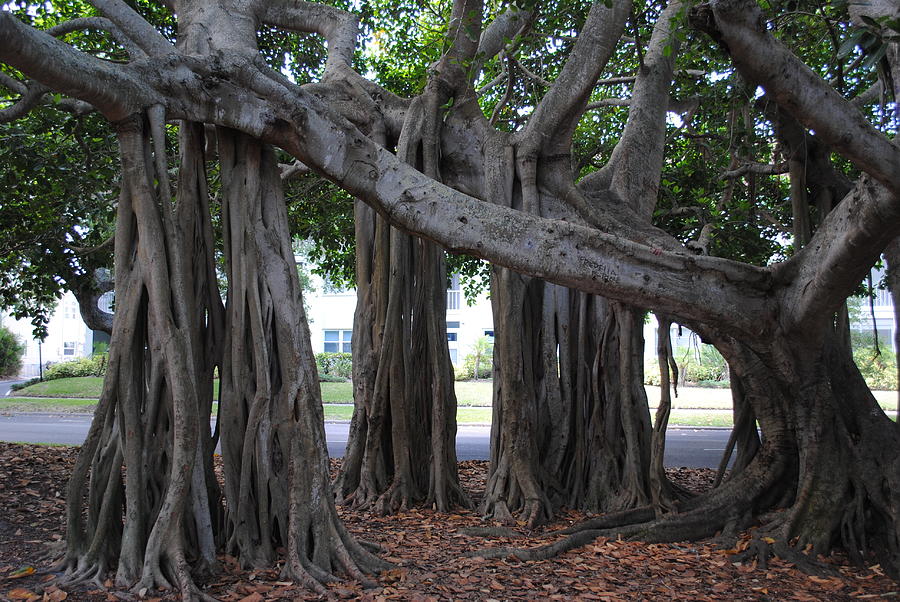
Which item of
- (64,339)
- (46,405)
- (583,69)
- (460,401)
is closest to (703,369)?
(460,401)

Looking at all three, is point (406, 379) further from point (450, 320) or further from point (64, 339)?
point (64, 339)

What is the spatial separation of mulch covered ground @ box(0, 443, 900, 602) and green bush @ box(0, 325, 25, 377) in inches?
1148

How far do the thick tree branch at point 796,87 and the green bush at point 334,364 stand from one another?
2555 centimetres

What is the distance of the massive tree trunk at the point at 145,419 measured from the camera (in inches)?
173

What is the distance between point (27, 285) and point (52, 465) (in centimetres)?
290

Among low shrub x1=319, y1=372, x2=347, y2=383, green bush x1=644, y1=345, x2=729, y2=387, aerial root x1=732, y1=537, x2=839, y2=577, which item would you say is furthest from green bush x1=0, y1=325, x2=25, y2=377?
aerial root x1=732, y1=537, x2=839, y2=577

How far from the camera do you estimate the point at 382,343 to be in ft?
23.7

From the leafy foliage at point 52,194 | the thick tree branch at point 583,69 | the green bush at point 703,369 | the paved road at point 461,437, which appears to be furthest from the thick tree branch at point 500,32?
the green bush at point 703,369

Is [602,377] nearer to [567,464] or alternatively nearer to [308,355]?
[567,464]

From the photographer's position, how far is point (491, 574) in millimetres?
4930

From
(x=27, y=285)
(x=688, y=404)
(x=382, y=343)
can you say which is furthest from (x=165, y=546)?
(x=688, y=404)

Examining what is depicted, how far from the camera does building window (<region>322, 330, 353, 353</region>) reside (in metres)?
33.8

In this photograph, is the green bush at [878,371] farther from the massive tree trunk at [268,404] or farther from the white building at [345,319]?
the massive tree trunk at [268,404]

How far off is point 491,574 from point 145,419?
2.39 m
